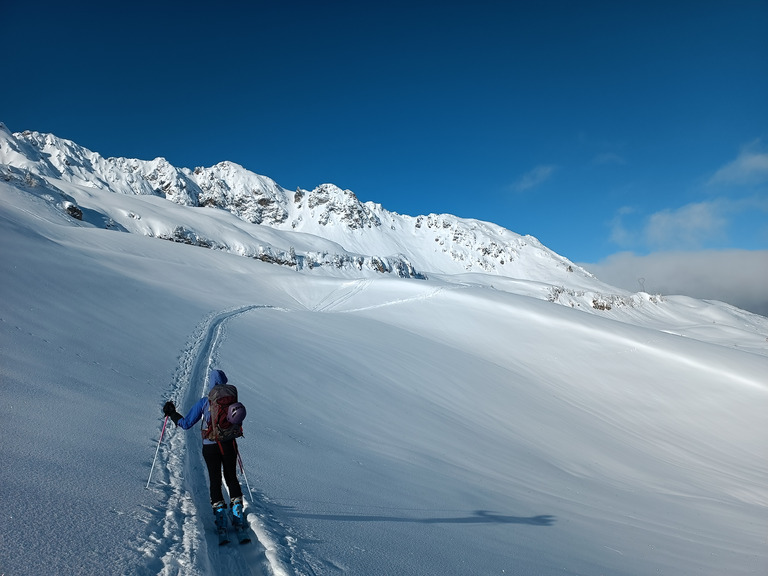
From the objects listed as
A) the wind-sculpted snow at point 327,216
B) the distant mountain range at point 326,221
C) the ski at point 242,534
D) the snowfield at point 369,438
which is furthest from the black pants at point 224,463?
the wind-sculpted snow at point 327,216

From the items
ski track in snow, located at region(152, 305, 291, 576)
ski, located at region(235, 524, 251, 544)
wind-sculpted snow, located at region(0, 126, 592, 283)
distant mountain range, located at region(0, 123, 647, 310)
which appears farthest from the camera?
wind-sculpted snow, located at region(0, 126, 592, 283)

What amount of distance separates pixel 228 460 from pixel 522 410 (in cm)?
1241

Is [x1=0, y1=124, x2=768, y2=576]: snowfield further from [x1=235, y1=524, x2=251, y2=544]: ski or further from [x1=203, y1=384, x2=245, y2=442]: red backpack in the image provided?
[x1=203, y1=384, x2=245, y2=442]: red backpack

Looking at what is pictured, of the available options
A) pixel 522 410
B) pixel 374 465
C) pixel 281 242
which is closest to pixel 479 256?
pixel 281 242

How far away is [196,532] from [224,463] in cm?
61

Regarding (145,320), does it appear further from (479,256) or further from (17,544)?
(479,256)

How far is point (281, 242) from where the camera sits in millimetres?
72062

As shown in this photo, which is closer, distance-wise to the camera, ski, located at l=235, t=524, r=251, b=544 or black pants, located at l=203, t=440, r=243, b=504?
ski, located at l=235, t=524, r=251, b=544

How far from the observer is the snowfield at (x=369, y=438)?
3.73 m

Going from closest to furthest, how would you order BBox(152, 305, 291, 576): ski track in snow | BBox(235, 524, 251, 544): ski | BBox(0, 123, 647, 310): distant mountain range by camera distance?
BBox(152, 305, 291, 576): ski track in snow < BBox(235, 524, 251, 544): ski < BBox(0, 123, 647, 310): distant mountain range

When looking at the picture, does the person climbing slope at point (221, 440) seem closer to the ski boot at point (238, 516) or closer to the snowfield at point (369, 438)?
the ski boot at point (238, 516)

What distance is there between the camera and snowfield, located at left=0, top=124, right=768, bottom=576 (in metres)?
3.73

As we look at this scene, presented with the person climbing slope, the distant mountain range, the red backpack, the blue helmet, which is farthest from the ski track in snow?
the distant mountain range

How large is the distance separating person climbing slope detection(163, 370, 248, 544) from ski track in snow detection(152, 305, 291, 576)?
194 mm
